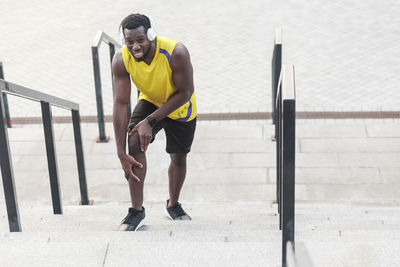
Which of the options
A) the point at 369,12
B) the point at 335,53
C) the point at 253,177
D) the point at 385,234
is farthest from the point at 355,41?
the point at 385,234

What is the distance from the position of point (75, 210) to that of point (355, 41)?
4886 millimetres

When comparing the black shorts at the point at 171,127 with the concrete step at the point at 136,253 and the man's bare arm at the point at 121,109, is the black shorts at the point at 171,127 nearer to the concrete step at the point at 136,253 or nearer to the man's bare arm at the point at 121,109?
the man's bare arm at the point at 121,109

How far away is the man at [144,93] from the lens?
11.0 feet

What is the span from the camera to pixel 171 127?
381 centimetres

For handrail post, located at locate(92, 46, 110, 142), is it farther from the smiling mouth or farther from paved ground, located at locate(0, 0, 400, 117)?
the smiling mouth

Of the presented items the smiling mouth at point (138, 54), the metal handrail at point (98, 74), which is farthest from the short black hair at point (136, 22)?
the metal handrail at point (98, 74)

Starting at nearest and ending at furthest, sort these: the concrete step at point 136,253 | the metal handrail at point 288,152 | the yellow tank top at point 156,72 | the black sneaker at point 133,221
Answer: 1. the metal handrail at point 288,152
2. the concrete step at point 136,253
3. the yellow tank top at point 156,72
4. the black sneaker at point 133,221

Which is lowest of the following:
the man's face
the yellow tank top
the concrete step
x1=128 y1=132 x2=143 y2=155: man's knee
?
the concrete step

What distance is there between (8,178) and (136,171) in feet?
2.28

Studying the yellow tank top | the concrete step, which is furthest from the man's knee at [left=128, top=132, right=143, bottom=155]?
the concrete step

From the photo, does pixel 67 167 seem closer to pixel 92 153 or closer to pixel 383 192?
pixel 92 153

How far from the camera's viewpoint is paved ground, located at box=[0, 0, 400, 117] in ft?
21.9

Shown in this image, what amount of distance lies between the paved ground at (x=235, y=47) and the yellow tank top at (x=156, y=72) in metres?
2.86

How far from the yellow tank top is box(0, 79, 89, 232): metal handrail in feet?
1.90
